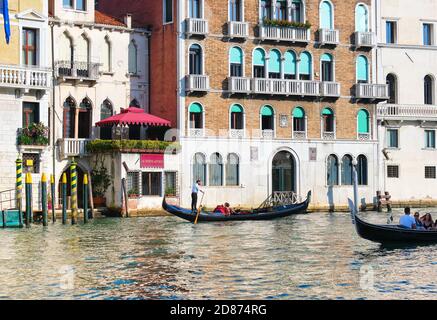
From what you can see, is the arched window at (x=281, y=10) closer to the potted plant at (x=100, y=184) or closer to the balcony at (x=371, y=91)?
the balcony at (x=371, y=91)

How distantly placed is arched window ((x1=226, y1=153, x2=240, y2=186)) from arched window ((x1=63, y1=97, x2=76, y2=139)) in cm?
584

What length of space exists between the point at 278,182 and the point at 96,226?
10.5 metres

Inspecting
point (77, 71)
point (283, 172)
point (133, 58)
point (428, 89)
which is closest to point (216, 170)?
point (283, 172)

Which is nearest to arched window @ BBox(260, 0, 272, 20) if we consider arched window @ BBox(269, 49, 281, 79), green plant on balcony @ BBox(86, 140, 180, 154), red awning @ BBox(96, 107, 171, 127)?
arched window @ BBox(269, 49, 281, 79)

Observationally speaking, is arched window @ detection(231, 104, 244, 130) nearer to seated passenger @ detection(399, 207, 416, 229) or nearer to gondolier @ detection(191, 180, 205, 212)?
gondolier @ detection(191, 180, 205, 212)

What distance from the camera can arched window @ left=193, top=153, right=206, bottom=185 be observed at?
3450 cm

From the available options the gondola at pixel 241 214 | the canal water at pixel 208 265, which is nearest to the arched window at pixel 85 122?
the gondola at pixel 241 214

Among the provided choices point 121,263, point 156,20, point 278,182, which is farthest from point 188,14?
point 121,263

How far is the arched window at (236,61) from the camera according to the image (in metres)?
35.4

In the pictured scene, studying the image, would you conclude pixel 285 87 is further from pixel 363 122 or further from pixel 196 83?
pixel 363 122

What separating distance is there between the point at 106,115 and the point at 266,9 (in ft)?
24.4

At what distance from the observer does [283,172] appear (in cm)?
3650

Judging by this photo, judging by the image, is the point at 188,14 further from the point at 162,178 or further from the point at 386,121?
the point at 386,121

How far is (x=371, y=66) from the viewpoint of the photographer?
126 feet
